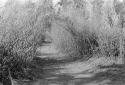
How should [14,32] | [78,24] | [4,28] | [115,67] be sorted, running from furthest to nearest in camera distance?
1. [78,24]
2. [115,67]
3. [14,32]
4. [4,28]

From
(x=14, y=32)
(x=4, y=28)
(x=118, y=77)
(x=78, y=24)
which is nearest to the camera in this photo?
(x=4, y=28)

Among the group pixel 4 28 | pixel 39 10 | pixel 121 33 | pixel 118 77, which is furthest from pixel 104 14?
pixel 4 28

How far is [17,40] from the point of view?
10016 mm

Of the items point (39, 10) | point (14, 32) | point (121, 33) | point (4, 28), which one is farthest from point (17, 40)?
point (121, 33)

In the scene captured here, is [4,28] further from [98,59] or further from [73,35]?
[73,35]

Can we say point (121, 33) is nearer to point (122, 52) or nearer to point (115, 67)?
point (122, 52)

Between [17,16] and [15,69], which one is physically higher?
[17,16]

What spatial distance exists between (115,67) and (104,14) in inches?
147

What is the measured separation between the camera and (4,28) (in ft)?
29.9

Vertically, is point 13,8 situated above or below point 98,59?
above

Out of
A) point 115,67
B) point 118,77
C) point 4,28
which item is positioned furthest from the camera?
point 115,67

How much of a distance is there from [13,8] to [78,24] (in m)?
8.64

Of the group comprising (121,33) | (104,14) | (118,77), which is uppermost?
(104,14)

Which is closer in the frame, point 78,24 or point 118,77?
point 118,77
